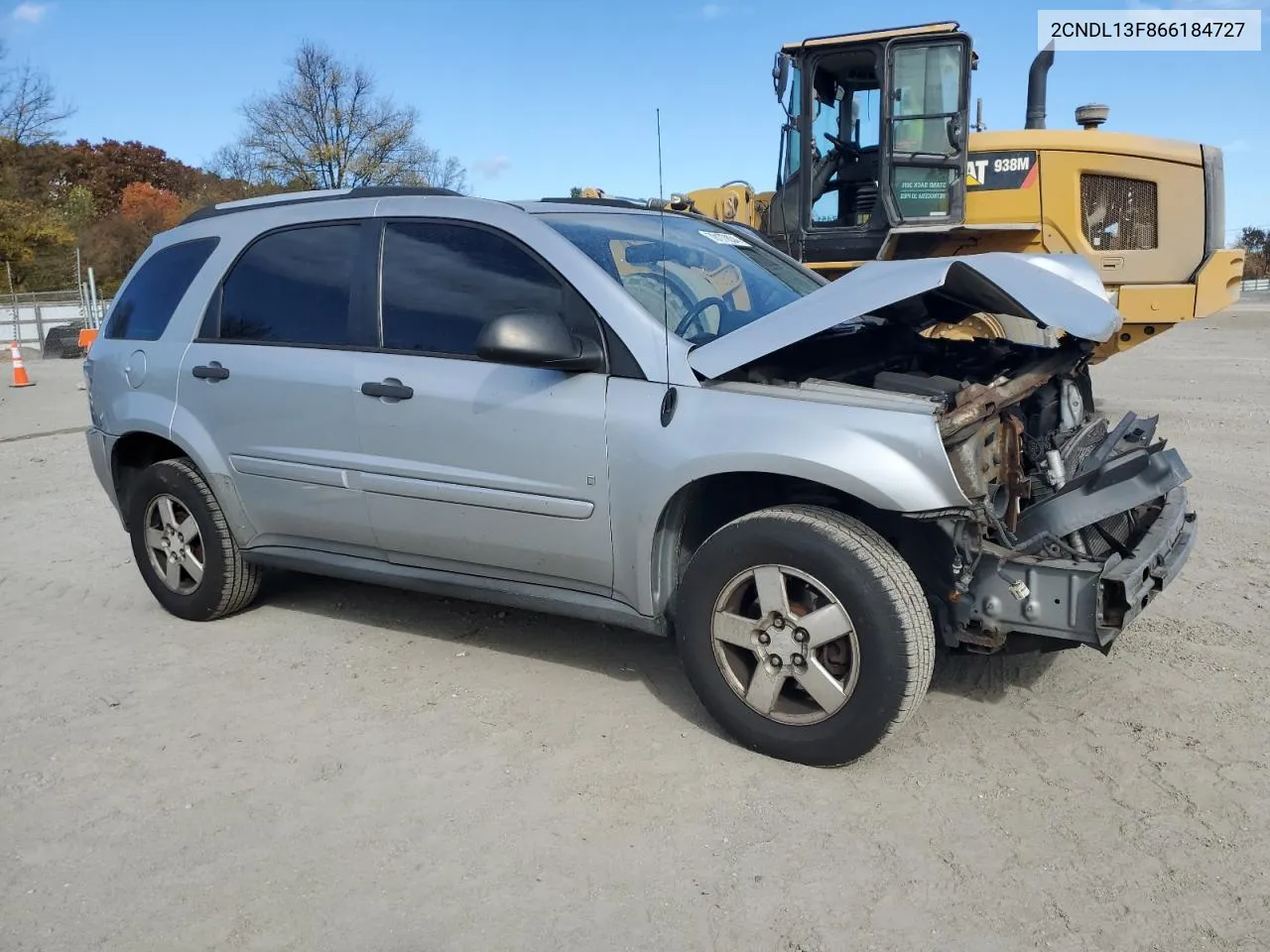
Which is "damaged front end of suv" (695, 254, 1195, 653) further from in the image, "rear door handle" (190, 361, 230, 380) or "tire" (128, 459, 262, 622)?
"tire" (128, 459, 262, 622)

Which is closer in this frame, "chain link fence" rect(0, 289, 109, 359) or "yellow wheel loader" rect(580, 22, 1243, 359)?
"yellow wheel loader" rect(580, 22, 1243, 359)

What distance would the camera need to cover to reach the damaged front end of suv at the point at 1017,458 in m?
3.23

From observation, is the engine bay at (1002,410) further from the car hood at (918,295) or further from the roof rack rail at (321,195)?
the roof rack rail at (321,195)

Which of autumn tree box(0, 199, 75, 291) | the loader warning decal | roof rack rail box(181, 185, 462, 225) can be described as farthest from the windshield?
autumn tree box(0, 199, 75, 291)

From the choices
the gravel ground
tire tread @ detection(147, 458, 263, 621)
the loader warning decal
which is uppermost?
the loader warning decal

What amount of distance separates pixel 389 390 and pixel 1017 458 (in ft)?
7.72

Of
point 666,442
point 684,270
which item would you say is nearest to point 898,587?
point 666,442

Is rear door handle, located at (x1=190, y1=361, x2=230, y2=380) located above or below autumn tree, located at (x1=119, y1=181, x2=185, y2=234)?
below

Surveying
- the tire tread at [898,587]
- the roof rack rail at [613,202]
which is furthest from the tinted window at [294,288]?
the tire tread at [898,587]

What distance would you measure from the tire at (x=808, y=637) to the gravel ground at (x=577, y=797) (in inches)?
6.1

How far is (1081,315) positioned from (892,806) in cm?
167

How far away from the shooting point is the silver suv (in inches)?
129

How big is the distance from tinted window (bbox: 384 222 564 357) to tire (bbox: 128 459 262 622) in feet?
4.58

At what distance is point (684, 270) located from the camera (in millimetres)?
4164
